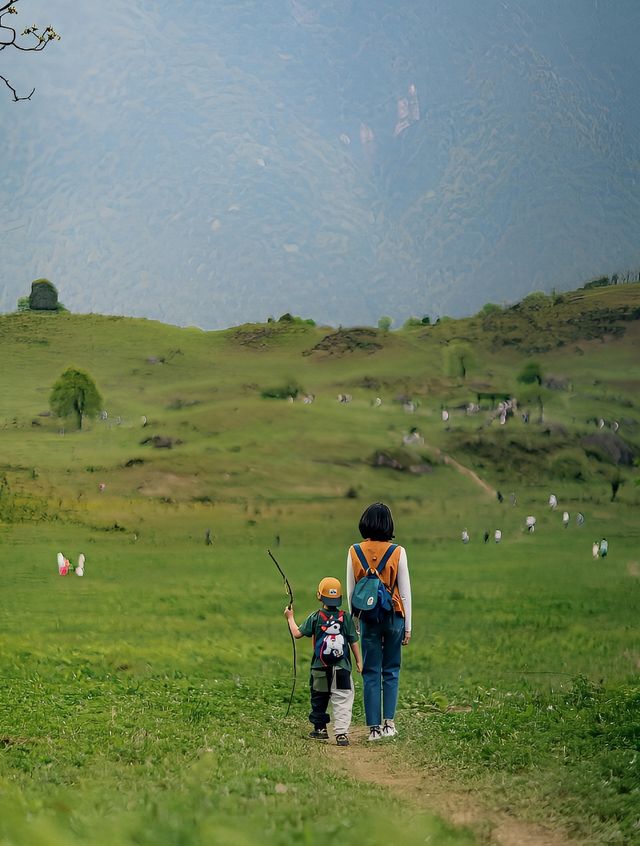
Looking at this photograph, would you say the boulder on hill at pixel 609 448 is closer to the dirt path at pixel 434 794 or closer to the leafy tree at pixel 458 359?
the leafy tree at pixel 458 359

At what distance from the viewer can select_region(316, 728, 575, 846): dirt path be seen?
19.1 feet

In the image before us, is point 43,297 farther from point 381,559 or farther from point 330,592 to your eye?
point 381,559

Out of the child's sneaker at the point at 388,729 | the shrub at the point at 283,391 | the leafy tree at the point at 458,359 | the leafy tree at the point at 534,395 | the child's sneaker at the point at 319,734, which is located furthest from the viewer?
the leafy tree at the point at 458,359

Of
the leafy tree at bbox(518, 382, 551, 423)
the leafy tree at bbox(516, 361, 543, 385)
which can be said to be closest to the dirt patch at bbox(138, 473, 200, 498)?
the leafy tree at bbox(518, 382, 551, 423)

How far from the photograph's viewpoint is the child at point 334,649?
7730mm

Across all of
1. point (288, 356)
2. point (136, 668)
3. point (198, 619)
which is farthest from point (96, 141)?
point (136, 668)

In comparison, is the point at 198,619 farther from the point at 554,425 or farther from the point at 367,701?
the point at 554,425

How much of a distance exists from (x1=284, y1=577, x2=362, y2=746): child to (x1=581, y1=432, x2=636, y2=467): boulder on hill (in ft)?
74.7

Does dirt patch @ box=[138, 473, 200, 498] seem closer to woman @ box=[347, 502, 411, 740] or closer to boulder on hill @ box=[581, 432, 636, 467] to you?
boulder on hill @ box=[581, 432, 636, 467]

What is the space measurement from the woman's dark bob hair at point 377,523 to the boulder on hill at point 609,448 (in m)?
22.8

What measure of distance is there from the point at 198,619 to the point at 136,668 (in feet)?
15.5

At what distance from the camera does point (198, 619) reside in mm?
19094

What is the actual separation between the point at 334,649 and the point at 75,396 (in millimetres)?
21397

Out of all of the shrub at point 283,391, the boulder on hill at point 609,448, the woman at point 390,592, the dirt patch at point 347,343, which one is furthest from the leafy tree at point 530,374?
the woman at point 390,592
